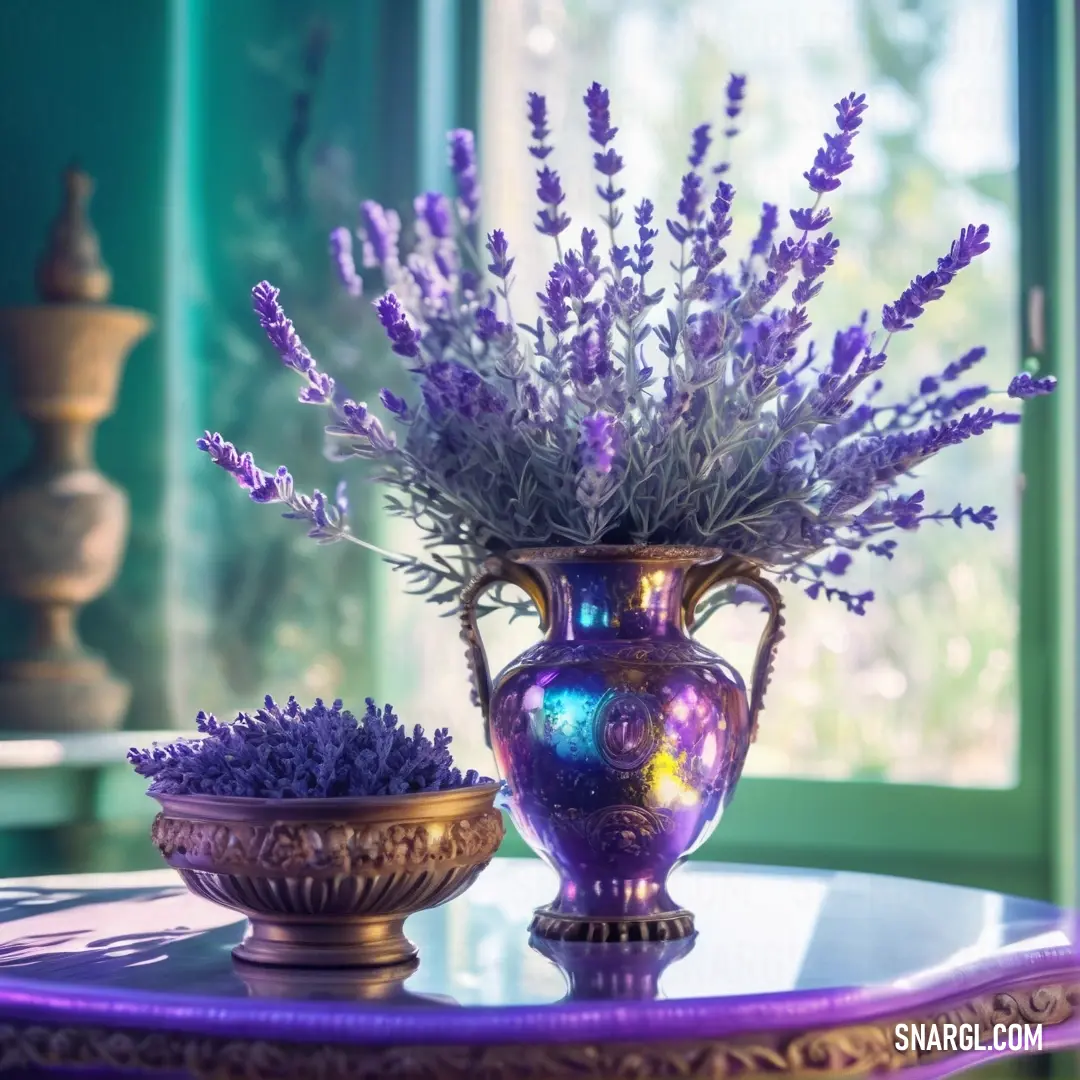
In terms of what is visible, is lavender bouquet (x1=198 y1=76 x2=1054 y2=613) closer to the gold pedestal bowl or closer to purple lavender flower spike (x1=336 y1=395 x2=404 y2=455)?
purple lavender flower spike (x1=336 y1=395 x2=404 y2=455)

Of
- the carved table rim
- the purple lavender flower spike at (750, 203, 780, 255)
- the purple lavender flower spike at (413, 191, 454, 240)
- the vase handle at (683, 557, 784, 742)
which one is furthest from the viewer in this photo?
the purple lavender flower spike at (413, 191, 454, 240)

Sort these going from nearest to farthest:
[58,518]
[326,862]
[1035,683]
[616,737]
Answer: [326,862]
[616,737]
[1035,683]
[58,518]

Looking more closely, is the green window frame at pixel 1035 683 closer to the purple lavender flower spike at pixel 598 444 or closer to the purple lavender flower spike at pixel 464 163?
the purple lavender flower spike at pixel 464 163

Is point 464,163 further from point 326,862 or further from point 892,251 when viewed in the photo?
point 892,251

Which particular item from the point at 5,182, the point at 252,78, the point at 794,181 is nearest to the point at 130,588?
the point at 5,182

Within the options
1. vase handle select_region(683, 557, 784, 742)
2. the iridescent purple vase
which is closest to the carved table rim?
the iridescent purple vase

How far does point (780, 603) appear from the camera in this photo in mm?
1184

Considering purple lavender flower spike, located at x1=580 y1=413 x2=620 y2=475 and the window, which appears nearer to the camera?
purple lavender flower spike, located at x1=580 y1=413 x2=620 y2=475

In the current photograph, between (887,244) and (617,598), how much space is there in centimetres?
108

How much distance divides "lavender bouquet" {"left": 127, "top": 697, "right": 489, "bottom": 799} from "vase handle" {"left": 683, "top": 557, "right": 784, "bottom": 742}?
0.77ft

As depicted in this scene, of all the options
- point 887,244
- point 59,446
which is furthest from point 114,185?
point 887,244

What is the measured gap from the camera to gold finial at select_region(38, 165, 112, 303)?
2045 mm

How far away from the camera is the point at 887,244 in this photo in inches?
79.3

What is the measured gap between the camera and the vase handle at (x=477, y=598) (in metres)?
1.18
